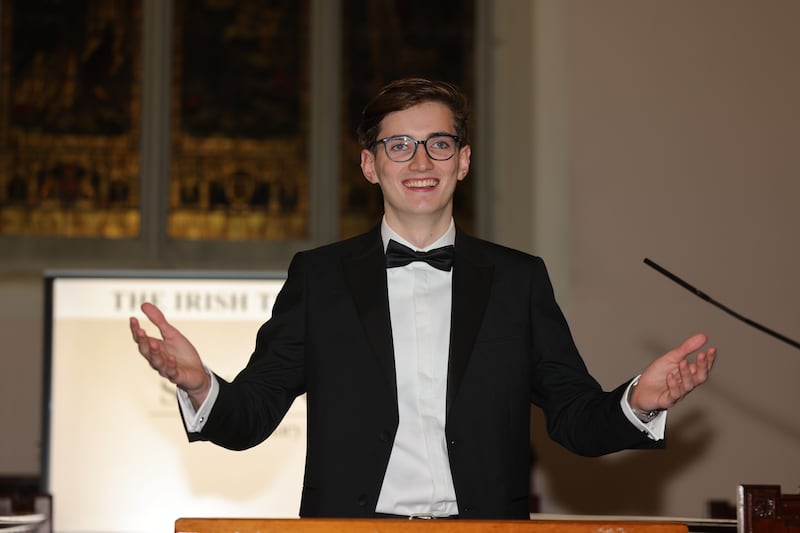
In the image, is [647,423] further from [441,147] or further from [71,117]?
[71,117]

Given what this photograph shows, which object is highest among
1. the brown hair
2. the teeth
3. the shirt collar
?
the brown hair

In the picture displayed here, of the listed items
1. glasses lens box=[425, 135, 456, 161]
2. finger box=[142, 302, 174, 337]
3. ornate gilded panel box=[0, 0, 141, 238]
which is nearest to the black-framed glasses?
glasses lens box=[425, 135, 456, 161]

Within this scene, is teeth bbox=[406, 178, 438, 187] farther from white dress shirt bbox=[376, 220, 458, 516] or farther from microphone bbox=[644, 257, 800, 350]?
microphone bbox=[644, 257, 800, 350]

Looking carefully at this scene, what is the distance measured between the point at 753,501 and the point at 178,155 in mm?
4306

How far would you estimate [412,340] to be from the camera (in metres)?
2.19

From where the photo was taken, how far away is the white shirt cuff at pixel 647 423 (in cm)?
200

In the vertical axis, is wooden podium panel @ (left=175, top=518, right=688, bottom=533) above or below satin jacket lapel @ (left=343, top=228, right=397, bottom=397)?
below

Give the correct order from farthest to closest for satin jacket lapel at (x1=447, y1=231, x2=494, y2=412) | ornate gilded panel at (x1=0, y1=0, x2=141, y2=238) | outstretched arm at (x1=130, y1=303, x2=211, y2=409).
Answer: ornate gilded panel at (x1=0, y1=0, x2=141, y2=238), satin jacket lapel at (x1=447, y1=231, x2=494, y2=412), outstretched arm at (x1=130, y1=303, x2=211, y2=409)

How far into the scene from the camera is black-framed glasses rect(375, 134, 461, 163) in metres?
2.18

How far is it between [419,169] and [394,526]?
0.81m

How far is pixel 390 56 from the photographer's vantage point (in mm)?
6078

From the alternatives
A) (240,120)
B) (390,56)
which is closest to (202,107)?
(240,120)

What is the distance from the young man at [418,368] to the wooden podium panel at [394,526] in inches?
15.0

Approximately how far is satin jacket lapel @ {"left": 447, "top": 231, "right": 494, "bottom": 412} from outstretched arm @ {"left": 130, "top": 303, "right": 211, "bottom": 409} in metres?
0.48
